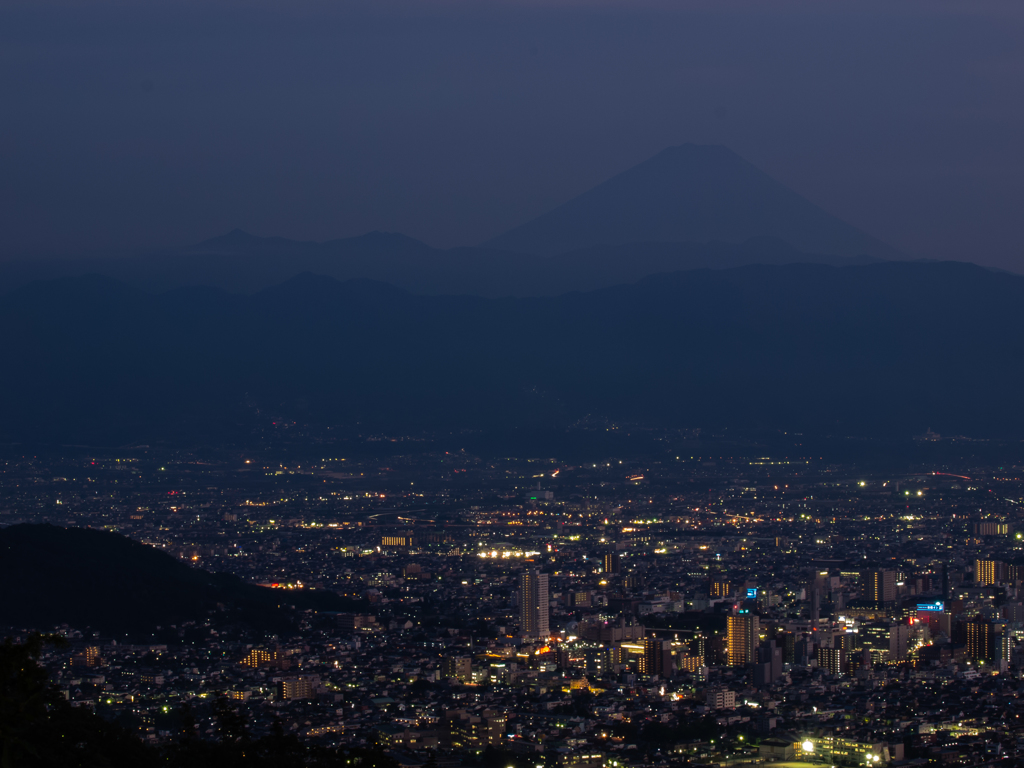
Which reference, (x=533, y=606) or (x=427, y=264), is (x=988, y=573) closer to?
(x=533, y=606)

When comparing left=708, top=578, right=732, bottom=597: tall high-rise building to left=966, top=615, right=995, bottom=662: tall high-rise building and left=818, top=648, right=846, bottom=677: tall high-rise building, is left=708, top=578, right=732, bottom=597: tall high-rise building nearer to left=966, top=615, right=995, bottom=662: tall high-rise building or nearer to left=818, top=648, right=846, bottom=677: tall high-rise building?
left=966, top=615, right=995, bottom=662: tall high-rise building

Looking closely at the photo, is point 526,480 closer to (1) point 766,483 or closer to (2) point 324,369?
(1) point 766,483

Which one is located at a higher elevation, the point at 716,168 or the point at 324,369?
the point at 716,168

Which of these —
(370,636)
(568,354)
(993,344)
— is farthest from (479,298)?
(370,636)

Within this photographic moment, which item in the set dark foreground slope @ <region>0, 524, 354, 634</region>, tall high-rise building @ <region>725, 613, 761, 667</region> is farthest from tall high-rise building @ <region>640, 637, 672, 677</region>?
dark foreground slope @ <region>0, 524, 354, 634</region>

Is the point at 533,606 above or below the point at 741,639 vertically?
above

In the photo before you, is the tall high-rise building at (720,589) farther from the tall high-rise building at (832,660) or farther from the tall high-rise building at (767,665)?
the tall high-rise building at (767,665)

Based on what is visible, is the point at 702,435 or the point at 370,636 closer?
the point at 370,636

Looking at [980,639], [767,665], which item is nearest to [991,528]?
[980,639]
